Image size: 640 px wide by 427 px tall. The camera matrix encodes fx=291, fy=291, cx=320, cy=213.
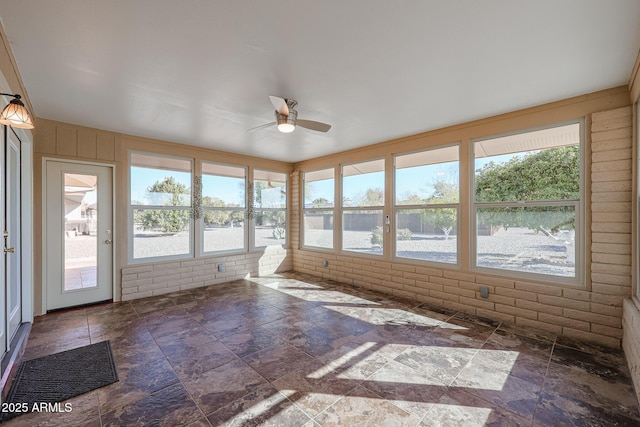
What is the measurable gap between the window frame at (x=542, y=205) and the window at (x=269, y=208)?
13.5 feet

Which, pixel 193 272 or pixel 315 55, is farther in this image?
A: pixel 193 272

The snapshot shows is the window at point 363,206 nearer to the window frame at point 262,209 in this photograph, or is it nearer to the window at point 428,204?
the window at point 428,204

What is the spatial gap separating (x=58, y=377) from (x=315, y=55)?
3428 mm

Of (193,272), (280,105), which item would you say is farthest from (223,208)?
(280,105)

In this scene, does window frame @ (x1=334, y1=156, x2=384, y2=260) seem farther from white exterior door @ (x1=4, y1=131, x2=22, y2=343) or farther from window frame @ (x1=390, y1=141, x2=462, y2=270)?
white exterior door @ (x1=4, y1=131, x2=22, y2=343)

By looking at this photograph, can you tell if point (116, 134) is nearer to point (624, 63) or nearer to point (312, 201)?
point (312, 201)

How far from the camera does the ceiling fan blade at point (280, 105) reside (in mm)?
2809

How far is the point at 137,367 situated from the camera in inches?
102

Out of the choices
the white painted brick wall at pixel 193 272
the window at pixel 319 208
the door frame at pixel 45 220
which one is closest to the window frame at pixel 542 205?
the window at pixel 319 208

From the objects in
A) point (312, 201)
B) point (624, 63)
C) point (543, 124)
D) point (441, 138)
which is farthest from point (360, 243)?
point (624, 63)

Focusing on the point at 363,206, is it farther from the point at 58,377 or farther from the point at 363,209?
the point at 58,377

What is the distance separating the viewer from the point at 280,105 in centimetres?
291

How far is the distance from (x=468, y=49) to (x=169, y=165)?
4.74 meters

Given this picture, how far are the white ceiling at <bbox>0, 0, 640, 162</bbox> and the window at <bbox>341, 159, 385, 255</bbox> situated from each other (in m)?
1.75
